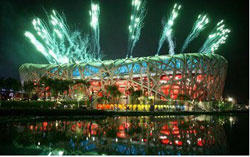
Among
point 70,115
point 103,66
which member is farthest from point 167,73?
point 70,115

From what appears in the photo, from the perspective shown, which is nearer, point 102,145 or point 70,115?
point 102,145

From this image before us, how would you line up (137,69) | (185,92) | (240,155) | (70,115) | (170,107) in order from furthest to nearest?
(137,69)
(185,92)
(170,107)
(70,115)
(240,155)

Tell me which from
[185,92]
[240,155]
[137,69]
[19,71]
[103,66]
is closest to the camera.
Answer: [240,155]

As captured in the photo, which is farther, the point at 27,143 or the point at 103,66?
the point at 103,66

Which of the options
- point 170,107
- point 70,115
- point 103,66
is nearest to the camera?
point 70,115

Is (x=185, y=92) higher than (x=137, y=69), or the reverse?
(x=137, y=69)

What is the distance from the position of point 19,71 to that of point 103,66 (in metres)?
33.9

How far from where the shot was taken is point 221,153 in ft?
28.6

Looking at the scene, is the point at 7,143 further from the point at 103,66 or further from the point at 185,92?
the point at 103,66

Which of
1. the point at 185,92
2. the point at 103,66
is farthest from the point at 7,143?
the point at 103,66

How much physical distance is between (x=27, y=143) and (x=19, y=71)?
76450 millimetres

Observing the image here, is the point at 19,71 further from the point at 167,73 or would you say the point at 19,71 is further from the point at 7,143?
the point at 7,143

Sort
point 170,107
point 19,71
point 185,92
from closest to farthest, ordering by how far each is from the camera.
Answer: point 170,107, point 185,92, point 19,71

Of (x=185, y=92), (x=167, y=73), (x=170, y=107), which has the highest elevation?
(x=167, y=73)
